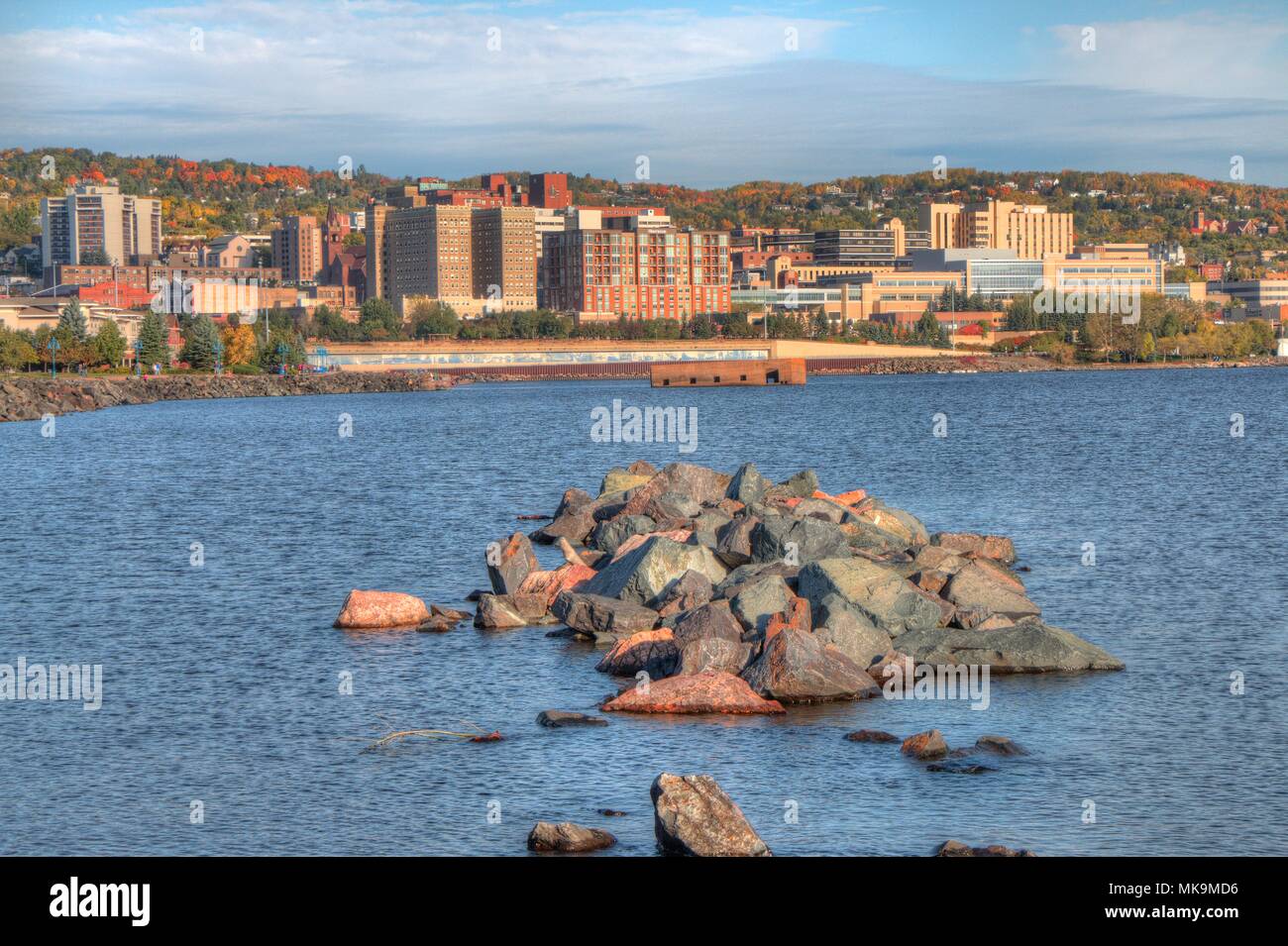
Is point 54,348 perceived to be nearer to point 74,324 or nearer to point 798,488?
point 74,324

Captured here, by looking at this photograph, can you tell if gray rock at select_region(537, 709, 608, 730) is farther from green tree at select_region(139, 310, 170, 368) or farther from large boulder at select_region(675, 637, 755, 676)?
green tree at select_region(139, 310, 170, 368)

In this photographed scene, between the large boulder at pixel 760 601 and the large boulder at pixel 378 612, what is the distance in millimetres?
5223

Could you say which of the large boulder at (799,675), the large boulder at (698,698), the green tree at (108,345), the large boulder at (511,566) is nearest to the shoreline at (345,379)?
the green tree at (108,345)

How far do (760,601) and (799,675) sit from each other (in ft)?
8.03

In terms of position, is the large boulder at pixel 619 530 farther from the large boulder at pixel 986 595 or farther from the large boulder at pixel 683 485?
the large boulder at pixel 986 595

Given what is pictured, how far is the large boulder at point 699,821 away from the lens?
39.6 ft

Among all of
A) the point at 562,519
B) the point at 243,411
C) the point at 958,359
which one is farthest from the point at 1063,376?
the point at 562,519

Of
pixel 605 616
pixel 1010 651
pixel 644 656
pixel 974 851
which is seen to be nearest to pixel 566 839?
pixel 974 851

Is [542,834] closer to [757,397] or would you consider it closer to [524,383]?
[757,397]

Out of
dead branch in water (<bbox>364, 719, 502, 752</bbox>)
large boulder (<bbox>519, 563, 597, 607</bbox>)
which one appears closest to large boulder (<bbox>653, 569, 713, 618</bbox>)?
large boulder (<bbox>519, 563, 597, 607</bbox>)

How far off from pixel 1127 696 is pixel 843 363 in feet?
527

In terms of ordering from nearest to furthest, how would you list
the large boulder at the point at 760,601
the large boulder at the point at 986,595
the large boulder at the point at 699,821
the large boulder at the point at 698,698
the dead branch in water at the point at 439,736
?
the large boulder at the point at 699,821 → the dead branch in water at the point at 439,736 → the large boulder at the point at 698,698 → the large boulder at the point at 760,601 → the large boulder at the point at 986,595

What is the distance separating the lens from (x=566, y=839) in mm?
12383

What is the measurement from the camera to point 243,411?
335 ft
